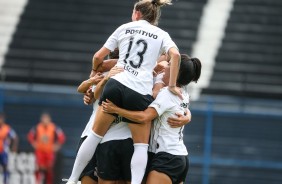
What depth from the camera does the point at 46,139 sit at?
1568cm

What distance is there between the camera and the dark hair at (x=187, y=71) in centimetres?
682

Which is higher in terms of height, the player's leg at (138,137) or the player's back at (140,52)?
the player's back at (140,52)

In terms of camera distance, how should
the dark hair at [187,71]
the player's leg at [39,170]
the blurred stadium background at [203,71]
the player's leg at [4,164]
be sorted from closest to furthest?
the dark hair at [187,71] < the player's leg at [39,170] < the player's leg at [4,164] < the blurred stadium background at [203,71]

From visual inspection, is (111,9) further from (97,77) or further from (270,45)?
(97,77)

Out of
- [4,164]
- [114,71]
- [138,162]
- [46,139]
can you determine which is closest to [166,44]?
[114,71]

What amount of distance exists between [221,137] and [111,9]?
164 inches

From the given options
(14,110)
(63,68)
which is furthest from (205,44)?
(14,110)

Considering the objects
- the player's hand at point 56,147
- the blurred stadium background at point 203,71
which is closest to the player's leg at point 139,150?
the blurred stadium background at point 203,71

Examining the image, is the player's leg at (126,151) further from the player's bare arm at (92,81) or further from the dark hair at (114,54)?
the dark hair at (114,54)

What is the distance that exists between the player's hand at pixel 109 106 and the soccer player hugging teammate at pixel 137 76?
3cm

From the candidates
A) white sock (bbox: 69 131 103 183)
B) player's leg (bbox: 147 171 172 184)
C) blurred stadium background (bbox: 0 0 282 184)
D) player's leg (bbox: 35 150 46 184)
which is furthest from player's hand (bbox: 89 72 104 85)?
blurred stadium background (bbox: 0 0 282 184)

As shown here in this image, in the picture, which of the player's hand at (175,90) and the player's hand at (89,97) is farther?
the player's hand at (89,97)

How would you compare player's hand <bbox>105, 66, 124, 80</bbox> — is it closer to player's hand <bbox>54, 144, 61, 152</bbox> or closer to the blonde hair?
the blonde hair

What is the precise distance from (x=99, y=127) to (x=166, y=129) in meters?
0.50
